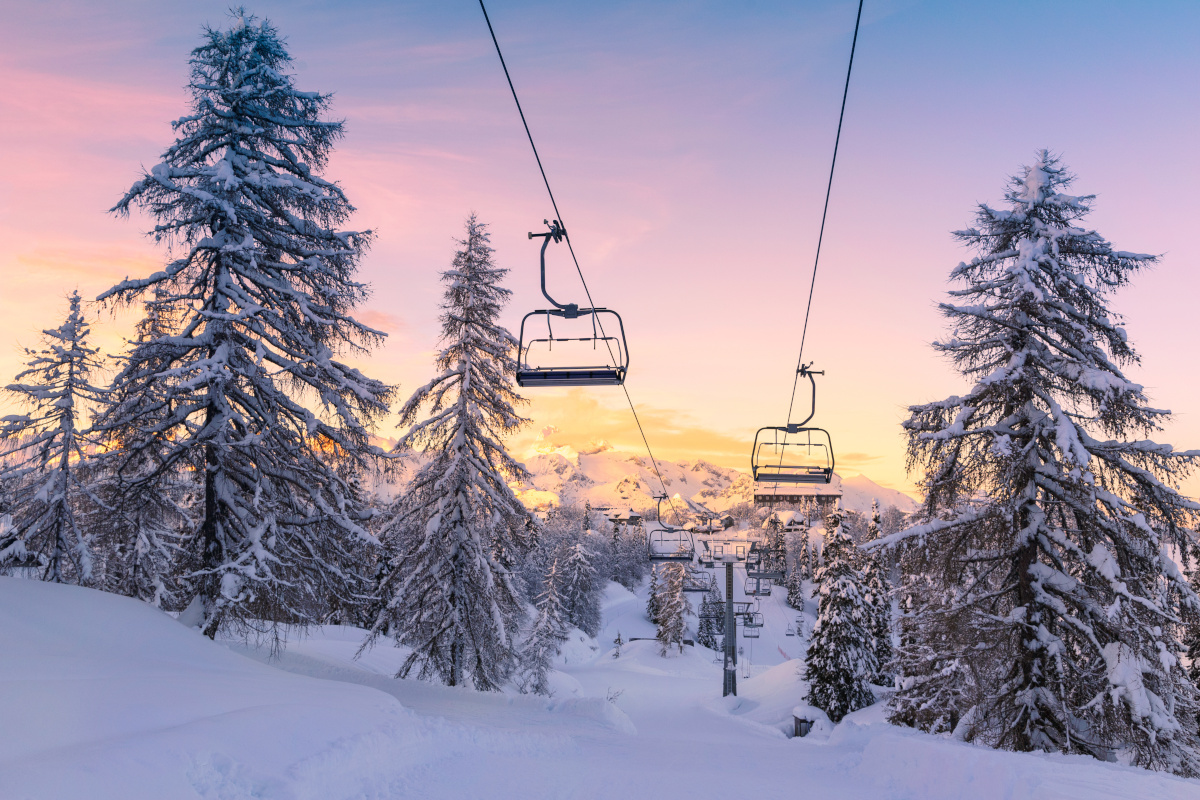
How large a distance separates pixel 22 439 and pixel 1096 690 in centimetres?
2904

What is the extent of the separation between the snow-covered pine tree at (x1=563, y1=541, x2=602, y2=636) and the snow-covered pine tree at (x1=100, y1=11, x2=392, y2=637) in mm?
58815

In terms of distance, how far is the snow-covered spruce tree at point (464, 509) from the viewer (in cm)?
1886

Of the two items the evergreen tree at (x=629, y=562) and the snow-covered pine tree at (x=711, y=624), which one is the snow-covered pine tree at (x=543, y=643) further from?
the evergreen tree at (x=629, y=562)

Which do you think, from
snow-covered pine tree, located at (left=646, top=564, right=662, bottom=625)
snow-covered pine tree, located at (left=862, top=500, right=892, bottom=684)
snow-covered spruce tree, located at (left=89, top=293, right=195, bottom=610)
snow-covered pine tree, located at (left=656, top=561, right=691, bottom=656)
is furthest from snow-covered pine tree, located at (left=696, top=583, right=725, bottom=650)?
snow-covered spruce tree, located at (left=89, top=293, right=195, bottom=610)

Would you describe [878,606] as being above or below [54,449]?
below

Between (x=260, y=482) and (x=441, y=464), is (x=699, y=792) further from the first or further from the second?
(x=441, y=464)

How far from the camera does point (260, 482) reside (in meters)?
12.8

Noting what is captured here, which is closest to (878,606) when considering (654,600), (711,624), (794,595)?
(711,624)

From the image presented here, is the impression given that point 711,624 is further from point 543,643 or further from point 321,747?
point 321,747

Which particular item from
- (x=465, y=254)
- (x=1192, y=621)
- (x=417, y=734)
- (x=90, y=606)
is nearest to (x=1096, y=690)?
(x=1192, y=621)

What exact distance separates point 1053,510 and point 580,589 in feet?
224

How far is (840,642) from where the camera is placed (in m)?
32.9

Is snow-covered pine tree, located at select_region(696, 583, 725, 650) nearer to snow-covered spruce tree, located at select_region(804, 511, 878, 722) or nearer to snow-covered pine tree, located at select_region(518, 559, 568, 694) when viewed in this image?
snow-covered spruce tree, located at select_region(804, 511, 878, 722)

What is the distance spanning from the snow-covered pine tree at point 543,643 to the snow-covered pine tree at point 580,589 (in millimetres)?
12967
